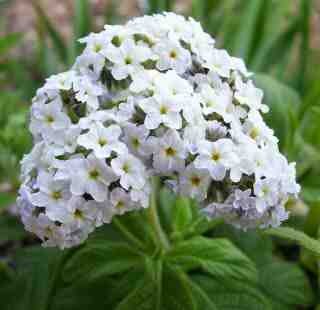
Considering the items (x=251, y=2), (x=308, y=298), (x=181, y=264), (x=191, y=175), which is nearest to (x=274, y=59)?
(x=251, y=2)

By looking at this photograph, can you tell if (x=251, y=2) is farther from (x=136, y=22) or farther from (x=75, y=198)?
(x=75, y=198)

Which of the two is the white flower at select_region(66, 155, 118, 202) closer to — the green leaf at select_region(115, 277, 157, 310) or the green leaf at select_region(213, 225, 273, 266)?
the green leaf at select_region(115, 277, 157, 310)

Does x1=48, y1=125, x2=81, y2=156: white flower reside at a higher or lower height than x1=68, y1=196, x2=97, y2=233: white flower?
higher

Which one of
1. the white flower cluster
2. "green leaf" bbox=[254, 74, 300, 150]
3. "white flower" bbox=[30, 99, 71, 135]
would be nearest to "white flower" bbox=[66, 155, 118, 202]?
the white flower cluster

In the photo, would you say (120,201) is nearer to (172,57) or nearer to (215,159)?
(215,159)

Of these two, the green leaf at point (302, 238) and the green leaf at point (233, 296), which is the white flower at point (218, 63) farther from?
the green leaf at point (233, 296)

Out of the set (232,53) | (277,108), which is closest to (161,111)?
(277,108)
